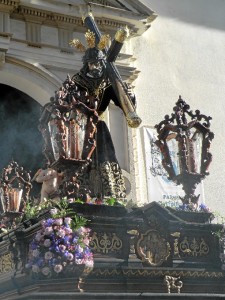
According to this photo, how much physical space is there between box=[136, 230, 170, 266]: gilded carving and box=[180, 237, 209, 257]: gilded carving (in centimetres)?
22

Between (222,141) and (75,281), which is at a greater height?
(222,141)

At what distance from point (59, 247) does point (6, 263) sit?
3.41 ft

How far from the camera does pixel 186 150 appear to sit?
7.29 m

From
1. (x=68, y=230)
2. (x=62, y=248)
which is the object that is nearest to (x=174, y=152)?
(x=68, y=230)

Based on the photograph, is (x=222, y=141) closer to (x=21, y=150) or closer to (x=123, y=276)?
(x=21, y=150)

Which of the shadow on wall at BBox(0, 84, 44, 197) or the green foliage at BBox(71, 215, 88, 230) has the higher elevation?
the shadow on wall at BBox(0, 84, 44, 197)

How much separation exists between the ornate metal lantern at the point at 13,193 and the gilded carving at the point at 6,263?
1423 mm

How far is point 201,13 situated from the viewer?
14.7m

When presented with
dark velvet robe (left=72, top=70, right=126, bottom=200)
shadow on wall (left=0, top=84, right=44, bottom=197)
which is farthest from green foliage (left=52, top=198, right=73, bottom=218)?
shadow on wall (left=0, top=84, right=44, bottom=197)

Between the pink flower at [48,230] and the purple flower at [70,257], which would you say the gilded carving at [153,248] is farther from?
A: the pink flower at [48,230]

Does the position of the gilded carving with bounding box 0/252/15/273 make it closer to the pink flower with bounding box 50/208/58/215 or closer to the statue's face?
the pink flower with bounding box 50/208/58/215

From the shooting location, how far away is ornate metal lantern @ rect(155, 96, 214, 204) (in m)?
7.18

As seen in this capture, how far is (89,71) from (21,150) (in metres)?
4.89

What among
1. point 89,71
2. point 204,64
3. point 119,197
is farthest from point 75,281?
point 204,64
